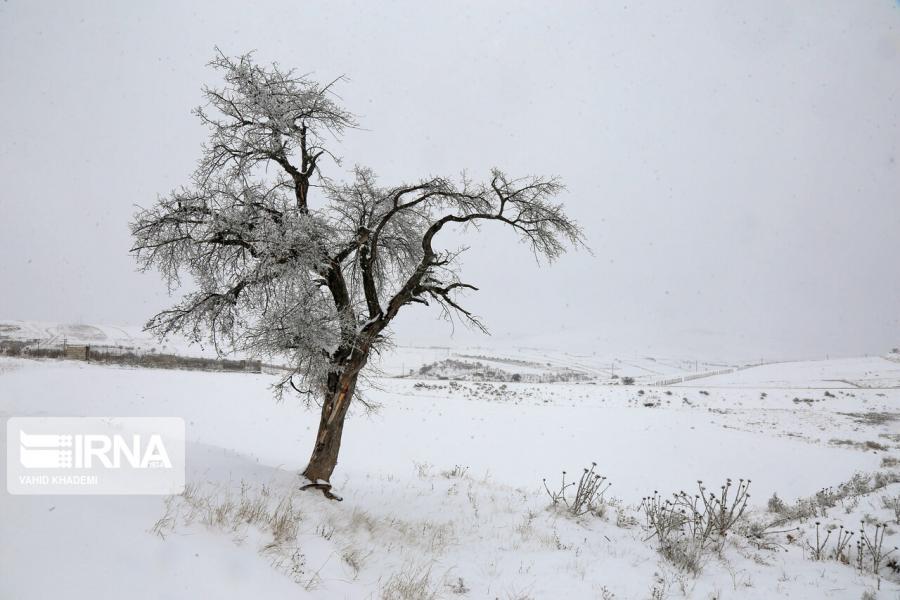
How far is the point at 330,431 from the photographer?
8.38 metres

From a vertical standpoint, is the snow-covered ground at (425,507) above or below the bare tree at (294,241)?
below

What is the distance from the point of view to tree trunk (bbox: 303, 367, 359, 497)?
8305 mm

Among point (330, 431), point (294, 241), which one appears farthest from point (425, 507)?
point (294, 241)

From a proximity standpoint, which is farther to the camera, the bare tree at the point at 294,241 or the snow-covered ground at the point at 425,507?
the bare tree at the point at 294,241

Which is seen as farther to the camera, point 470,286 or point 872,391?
point 872,391

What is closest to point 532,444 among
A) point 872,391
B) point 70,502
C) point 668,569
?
point 668,569

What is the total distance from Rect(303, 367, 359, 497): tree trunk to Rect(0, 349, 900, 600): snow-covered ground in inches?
20.7

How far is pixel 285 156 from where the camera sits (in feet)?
28.2

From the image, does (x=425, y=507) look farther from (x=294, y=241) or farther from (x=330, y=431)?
(x=294, y=241)

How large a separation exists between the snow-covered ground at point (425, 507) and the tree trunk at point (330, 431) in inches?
20.7

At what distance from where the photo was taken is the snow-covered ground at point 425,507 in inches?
148

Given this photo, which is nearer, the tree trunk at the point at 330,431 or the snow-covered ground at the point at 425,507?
the snow-covered ground at the point at 425,507

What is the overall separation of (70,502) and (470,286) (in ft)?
21.6

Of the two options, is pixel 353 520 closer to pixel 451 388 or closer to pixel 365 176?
pixel 365 176
